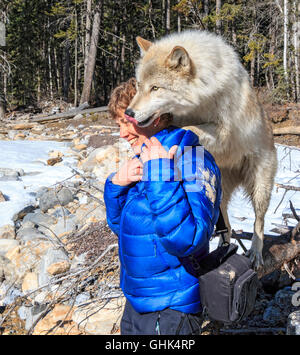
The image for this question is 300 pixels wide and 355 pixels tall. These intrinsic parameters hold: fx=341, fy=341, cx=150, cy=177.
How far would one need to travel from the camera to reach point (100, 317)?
3.67 metres

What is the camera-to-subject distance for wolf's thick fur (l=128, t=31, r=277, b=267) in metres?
3.04

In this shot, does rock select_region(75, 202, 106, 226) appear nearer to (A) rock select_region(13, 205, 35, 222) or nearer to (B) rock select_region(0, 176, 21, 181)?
(A) rock select_region(13, 205, 35, 222)

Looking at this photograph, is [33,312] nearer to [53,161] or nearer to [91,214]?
[91,214]

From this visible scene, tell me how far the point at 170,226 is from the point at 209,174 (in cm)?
38

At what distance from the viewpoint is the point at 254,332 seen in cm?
325

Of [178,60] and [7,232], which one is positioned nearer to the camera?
[178,60]

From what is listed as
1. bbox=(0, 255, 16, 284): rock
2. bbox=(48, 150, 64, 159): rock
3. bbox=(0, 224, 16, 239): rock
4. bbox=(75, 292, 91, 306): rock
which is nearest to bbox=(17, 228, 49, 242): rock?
bbox=(0, 224, 16, 239): rock

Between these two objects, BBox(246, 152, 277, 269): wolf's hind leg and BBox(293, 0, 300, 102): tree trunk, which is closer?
BBox(246, 152, 277, 269): wolf's hind leg

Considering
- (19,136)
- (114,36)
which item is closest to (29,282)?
(19,136)

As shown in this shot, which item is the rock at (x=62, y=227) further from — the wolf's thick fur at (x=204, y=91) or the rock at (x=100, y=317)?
the wolf's thick fur at (x=204, y=91)

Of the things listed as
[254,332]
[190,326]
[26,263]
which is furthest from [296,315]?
[26,263]

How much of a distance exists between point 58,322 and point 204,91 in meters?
2.97

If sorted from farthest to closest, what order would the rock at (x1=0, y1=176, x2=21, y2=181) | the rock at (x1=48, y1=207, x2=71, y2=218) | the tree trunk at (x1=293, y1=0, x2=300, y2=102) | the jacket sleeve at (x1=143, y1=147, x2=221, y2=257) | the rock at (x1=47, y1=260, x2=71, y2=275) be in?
the tree trunk at (x1=293, y1=0, x2=300, y2=102)
the rock at (x1=0, y1=176, x2=21, y2=181)
the rock at (x1=48, y1=207, x2=71, y2=218)
the rock at (x1=47, y1=260, x2=71, y2=275)
the jacket sleeve at (x1=143, y1=147, x2=221, y2=257)

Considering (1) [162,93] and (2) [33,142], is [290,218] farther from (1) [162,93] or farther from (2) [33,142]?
(2) [33,142]
